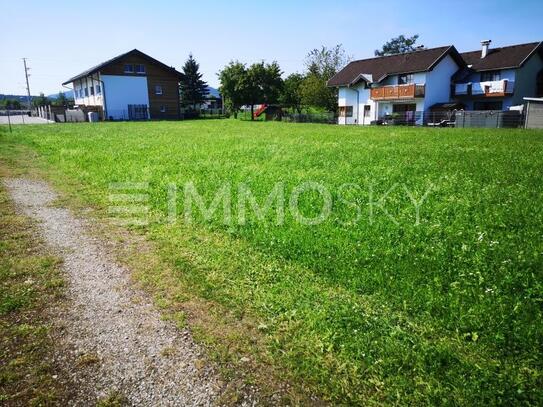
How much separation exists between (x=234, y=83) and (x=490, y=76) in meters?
32.3

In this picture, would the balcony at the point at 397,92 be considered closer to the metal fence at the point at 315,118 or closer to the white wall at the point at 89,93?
the metal fence at the point at 315,118

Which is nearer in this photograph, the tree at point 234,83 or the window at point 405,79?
the window at point 405,79

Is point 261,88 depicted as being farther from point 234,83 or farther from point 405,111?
point 405,111

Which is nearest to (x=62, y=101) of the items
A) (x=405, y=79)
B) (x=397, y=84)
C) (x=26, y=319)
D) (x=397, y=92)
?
→ (x=397, y=84)

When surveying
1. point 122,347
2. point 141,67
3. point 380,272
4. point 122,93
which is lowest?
point 122,347

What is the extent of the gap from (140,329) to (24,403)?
3.43 ft

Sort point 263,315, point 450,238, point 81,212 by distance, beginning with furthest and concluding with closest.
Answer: point 81,212 < point 450,238 < point 263,315

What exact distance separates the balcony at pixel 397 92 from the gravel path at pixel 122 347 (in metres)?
42.3

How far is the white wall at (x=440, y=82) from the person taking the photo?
41156mm

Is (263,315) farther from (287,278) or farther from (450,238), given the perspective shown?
(450,238)

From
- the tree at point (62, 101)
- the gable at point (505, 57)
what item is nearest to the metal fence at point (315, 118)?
the gable at point (505, 57)

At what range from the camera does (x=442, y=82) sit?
42.0 meters

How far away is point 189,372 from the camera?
304 centimetres

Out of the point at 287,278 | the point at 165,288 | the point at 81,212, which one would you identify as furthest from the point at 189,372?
the point at 81,212
